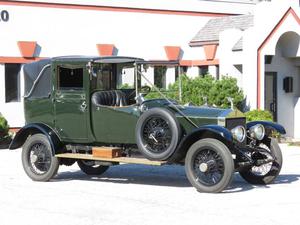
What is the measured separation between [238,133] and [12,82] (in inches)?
448

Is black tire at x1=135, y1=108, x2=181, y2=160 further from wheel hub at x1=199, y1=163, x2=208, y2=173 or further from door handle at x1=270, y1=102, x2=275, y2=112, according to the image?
door handle at x1=270, y1=102, x2=275, y2=112

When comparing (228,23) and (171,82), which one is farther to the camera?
(228,23)

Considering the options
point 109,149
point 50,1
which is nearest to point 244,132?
point 109,149

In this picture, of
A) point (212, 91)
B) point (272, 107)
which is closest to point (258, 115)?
point (212, 91)

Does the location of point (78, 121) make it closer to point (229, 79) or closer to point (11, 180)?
point (11, 180)

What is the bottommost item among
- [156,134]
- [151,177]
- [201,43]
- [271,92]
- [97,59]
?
[151,177]

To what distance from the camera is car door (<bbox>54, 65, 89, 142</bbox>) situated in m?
11.2

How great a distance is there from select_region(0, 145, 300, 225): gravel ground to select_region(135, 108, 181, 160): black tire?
0.65m

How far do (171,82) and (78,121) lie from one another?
6.76 ft

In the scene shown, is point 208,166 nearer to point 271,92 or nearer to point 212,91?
point 212,91

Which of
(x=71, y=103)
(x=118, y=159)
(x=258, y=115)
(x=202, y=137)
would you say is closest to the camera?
(x=202, y=137)

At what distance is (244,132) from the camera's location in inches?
408

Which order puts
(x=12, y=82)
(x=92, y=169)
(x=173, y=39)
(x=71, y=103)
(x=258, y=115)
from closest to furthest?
1. (x=71, y=103)
2. (x=92, y=169)
3. (x=258, y=115)
4. (x=12, y=82)
5. (x=173, y=39)

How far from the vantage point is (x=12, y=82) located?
1995 centimetres
